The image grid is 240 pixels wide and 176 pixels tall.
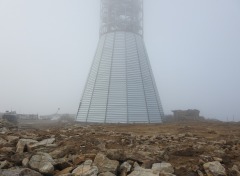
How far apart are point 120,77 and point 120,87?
4.94ft

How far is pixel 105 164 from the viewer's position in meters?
7.88

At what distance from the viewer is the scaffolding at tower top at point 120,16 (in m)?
41.4

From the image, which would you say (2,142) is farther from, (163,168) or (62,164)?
(163,168)

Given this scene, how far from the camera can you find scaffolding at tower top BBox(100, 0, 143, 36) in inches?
1629

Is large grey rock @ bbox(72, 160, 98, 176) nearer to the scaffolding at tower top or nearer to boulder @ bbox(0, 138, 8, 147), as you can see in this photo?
boulder @ bbox(0, 138, 8, 147)

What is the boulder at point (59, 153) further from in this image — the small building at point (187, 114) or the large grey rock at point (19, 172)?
the small building at point (187, 114)

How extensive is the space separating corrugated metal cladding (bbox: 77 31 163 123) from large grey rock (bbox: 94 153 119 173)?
24.7 meters

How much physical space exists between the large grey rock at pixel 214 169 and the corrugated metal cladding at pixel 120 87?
2459 centimetres

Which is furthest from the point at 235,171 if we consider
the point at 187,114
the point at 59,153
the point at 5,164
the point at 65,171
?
the point at 187,114

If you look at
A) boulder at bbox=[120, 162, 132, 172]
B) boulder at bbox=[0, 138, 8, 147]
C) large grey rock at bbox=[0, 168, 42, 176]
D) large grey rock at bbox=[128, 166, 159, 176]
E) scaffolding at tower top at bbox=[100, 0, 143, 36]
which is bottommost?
large grey rock at bbox=[0, 168, 42, 176]

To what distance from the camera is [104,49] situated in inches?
1534

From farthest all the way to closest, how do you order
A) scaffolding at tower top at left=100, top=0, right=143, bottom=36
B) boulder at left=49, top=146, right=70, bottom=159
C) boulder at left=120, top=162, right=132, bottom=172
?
1. scaffolding at tower top at left=100, top=0, right=143, bottom=36
2. boulder at left=49, top=146, right=70, bottom=159
3. boulder at left=120, top=162, right=132, bottom=172

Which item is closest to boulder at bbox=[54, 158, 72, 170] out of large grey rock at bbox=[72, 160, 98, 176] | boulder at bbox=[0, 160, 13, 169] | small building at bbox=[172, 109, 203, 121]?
large grey rock at bbox=[72, 160, 98, 176]

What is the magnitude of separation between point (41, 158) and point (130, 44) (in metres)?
32.0
